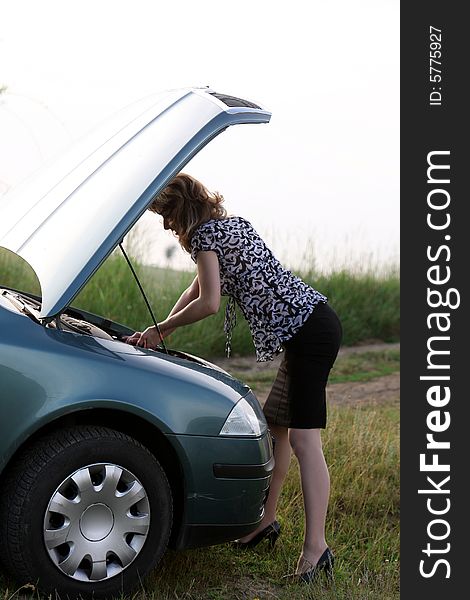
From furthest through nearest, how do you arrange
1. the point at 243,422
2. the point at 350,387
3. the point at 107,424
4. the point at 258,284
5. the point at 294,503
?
the point at 350,387, the point at 294,503, the point at 258,284, the point at 243,422, the point at 107,424

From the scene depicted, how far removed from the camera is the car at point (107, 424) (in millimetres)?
3852

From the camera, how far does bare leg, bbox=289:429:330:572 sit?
4.70m

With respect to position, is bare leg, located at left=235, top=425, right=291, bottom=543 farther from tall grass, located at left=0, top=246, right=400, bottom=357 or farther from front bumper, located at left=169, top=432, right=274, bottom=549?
tall grass, located at left=0, top=246, right=400, bottom=357

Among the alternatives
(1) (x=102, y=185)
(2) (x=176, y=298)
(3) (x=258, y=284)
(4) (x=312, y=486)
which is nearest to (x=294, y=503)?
(4) (x=312, y=486)

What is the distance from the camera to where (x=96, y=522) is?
12.8 ft

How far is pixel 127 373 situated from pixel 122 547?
617mm

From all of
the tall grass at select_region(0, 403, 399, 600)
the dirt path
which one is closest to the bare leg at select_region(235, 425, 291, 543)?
the tall grass at select_region(0, 403, 399, 600)

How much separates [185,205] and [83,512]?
1.33 meters

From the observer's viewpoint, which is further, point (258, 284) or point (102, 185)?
point (258, 284)

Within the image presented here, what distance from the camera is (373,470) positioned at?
6461 millimetres

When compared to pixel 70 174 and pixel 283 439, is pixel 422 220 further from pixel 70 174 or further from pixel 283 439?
pixel 70 174

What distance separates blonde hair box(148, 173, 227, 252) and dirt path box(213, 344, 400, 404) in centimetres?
481

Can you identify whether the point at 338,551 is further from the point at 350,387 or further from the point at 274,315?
the point at 350,387

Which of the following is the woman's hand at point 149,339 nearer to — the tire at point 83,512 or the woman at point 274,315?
the woman at point 274,315
